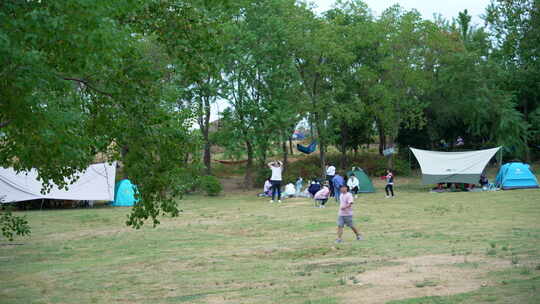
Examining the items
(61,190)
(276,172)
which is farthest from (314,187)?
(61,190)

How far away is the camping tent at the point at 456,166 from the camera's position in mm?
27875

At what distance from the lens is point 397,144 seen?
4294 centimetres

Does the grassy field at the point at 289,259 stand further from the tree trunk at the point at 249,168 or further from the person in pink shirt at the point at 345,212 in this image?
the tree trunk at the point at 249,168

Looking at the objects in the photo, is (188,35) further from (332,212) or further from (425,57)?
(425,57)

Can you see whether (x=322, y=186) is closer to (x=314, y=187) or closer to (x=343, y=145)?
(x=314, y=187)

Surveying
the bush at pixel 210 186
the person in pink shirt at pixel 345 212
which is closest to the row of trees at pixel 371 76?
the bush at pixel 210 186

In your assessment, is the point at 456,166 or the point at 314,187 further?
the point at 456,166

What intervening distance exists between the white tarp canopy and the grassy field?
206 inches

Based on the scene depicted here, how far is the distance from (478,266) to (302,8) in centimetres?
2636

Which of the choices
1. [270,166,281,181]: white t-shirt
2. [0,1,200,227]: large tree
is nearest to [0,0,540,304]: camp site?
[0,1,200,227]: large tree

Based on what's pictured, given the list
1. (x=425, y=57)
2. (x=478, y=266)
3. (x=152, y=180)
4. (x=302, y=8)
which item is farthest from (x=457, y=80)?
(x=152, y=180)

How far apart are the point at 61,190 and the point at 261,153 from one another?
38.3ft

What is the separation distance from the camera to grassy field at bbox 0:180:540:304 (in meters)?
8.85

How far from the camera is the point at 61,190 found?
2672 cm
